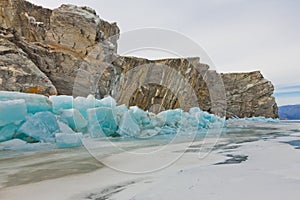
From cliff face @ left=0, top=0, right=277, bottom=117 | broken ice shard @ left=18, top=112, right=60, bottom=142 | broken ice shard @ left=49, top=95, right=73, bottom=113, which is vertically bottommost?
broken ice shard @ left=18, top=112, right=60, bottom=142

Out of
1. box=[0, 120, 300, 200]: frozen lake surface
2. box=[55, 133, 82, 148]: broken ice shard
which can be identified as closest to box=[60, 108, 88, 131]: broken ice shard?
box=[55, 133, 82, 148]: broken ice shard

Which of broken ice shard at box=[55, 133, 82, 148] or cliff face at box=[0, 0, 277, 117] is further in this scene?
cliff face at box=[0, 0, 277, 117]

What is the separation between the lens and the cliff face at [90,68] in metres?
7.68

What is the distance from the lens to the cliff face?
768 centimetres

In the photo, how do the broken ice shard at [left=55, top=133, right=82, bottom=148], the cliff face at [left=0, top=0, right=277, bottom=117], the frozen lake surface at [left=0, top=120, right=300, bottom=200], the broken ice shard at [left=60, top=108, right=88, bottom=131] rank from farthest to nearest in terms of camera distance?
the cliff face at [left=0, top=0, right=277, bottom=117], the broken ice shard at [left=60, top=108, right=88, bottom=131], the broken ice shard at [left=55, top=133, right=82, bottom=148], the frozen lake surface at [left=0, top=120, right=300, bottom=200]

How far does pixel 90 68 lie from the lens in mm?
12281

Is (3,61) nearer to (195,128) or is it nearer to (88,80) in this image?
(88,80)

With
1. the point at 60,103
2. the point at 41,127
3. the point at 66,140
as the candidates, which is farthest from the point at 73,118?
the point at 66,140

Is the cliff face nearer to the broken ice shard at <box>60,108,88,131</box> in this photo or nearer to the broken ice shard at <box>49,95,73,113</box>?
the broken ice shard at <box>49,95,73,113</box>

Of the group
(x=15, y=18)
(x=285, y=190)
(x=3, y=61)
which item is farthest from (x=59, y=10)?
(x=285, y=190)

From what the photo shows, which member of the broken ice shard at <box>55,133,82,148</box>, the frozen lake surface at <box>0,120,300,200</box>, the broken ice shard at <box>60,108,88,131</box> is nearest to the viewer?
the frozen lake surface at <box>0,120,300,200</box>

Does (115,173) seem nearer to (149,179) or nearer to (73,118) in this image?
(149,179)

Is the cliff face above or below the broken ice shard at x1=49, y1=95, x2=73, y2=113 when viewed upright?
above

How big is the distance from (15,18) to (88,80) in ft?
23.2
